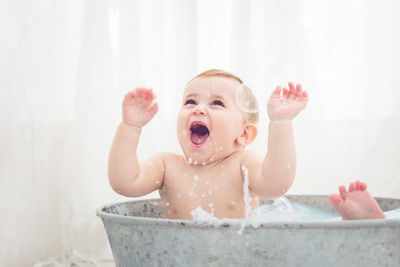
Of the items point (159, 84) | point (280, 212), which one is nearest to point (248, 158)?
point (280, 212)

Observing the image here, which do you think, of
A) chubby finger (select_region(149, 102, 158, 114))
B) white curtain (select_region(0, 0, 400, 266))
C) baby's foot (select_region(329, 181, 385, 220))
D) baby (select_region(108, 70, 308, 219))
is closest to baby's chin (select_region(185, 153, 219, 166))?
baby (select_region(108, 70, 308, 219))

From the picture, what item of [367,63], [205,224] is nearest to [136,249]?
[205,224]

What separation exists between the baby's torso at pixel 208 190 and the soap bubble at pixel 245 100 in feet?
0.32

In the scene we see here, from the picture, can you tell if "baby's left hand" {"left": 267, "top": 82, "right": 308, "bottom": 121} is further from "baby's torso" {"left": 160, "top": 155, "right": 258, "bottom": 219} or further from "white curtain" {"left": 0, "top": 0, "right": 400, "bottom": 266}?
"white curtain" {"left": 0, "top": 0, "right": 400, "bottom": 266}

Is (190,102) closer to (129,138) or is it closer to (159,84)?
(129,138)

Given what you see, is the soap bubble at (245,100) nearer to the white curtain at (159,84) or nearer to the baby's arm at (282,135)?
the baby's arm at (282,135)

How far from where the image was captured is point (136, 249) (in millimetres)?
715

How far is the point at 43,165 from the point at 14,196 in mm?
108

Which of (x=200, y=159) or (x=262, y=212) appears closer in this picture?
(x=200, y=159)

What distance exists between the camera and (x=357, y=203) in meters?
0.78

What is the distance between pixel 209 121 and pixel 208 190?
0.41 feet

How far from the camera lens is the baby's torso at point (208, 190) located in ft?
3.07

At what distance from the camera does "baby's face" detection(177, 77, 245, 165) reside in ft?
3.08

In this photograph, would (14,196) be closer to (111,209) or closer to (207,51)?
(111,209)
